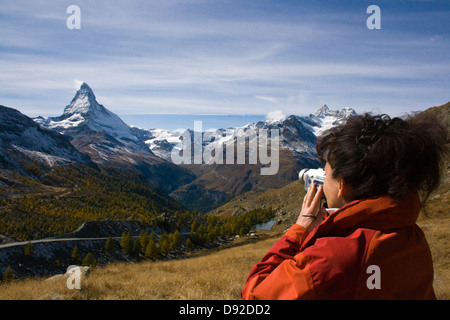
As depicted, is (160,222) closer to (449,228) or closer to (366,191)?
(449,228)

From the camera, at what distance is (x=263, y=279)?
2754mm

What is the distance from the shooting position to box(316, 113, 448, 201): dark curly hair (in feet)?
8.47

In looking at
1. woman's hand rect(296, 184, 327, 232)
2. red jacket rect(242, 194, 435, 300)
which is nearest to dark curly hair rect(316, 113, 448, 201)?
red jacket rect(242, 194, 435, 300)

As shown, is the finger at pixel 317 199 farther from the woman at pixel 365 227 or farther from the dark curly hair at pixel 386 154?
the dark curly hair at pixel 386 154

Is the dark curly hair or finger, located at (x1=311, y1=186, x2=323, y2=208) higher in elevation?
the dark curly hair

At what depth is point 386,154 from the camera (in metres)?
2.58

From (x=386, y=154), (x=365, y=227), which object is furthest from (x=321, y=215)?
(x=386, y=154)

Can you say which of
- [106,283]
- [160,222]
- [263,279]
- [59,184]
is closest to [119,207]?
[59,184]

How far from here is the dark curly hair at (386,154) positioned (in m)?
2.58

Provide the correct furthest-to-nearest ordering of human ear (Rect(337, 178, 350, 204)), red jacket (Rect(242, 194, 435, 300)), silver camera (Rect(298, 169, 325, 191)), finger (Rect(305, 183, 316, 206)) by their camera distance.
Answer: silver camera (Rect(298, 169, 325, 191))
finger (Rect(305, 183, 316, 206))
human ear (Rect(337, 178, 350, 204))
red jacket (Rect(242, 194, 435, 300))

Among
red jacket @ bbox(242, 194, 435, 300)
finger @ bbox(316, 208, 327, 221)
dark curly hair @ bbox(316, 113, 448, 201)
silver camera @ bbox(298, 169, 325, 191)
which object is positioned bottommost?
red jacket @ bbox(242, 194, 435, 300)

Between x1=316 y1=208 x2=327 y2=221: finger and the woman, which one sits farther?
x1=316 y1=208 x2=327 y2=221: finger

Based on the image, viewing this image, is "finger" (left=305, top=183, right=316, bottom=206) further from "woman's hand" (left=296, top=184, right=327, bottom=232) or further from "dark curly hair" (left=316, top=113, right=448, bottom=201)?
"dark curly hair" (left=316, top=113, right=448, bottom=201)

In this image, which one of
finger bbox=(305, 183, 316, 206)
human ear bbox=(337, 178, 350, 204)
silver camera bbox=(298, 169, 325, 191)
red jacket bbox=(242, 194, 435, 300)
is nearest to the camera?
red jacket bbox=(242, 194, 435, 300)
